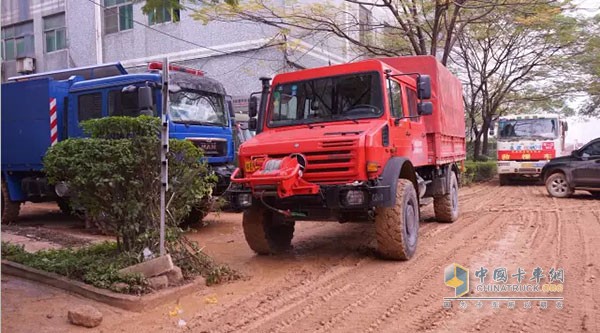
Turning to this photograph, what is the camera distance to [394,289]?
5.11 meters

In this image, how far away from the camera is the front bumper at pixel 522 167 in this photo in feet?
57.6

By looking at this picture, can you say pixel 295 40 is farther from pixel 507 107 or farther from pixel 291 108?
pixel 507 107

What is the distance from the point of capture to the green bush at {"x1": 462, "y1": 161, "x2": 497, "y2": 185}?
1931 cm

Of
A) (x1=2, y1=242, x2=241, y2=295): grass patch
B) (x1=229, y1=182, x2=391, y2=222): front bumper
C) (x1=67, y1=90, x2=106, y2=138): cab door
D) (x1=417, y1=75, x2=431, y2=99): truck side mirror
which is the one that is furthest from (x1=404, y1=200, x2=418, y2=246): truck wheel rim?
(x1=67, y1=90, x2=106, y2=138): cab door

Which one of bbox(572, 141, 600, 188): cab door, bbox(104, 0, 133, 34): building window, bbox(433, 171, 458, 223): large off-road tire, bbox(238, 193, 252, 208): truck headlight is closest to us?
bbox(238, 193, 252, 208): truck headlight

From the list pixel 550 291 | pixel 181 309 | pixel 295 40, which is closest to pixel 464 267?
pixel 550 291

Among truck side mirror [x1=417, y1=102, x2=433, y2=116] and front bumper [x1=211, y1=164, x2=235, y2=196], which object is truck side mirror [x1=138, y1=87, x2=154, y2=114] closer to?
front bumper [x1=211, y1=164, x2=235, y2=196]

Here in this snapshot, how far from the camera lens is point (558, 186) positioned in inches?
528

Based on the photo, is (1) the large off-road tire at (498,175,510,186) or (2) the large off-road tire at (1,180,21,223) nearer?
(2) the large off-road tire at (1,180,21,223)

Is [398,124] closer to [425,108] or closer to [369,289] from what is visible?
[425,108]

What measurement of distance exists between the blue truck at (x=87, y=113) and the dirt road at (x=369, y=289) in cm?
182

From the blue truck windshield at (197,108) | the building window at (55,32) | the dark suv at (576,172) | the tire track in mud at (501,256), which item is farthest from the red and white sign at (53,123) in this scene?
the building window at (55,32)

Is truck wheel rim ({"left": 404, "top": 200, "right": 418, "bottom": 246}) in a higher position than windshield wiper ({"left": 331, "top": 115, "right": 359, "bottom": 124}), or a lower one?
lower

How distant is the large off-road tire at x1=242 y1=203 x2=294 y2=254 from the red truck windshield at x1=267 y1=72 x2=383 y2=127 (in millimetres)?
1236
